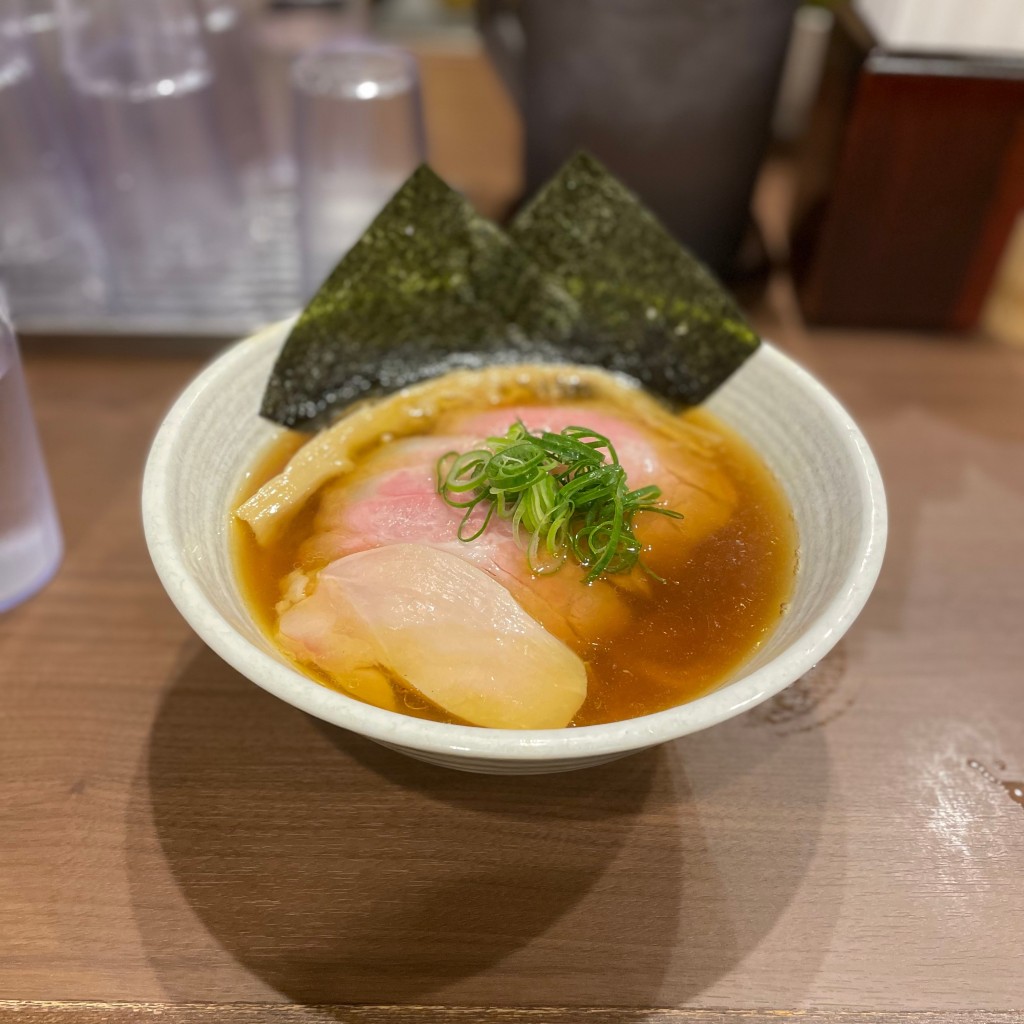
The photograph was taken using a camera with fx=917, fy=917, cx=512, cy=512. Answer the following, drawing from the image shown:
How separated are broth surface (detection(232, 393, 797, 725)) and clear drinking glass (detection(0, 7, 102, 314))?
105cm

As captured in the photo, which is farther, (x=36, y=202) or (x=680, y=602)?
(x=36, y=202)

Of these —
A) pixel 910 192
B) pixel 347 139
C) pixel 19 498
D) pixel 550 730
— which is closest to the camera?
Answer: pixel 550 730

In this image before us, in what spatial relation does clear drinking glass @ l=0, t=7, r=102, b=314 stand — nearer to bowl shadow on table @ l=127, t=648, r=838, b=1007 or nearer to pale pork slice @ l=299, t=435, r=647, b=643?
pale pork slice @ l=299, t=435, r=647, b=643

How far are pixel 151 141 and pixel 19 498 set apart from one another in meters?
0.99

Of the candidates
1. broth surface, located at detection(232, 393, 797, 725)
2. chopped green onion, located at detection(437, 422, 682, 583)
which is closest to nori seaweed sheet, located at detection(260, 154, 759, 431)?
broth surface, located at detection(232, 393, 797, 725)

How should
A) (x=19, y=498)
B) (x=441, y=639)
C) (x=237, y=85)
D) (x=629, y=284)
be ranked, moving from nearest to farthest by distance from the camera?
(x=441, y=639) → (x=19, y=498) → (x=629, y=284) → (x=237, y=85)

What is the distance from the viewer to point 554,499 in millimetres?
1094

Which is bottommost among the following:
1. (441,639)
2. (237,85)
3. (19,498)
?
(19,498)

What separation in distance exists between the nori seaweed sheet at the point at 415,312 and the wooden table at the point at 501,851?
409 mm

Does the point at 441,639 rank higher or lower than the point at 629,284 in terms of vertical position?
lower

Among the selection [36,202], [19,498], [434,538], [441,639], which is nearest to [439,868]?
[441,639]

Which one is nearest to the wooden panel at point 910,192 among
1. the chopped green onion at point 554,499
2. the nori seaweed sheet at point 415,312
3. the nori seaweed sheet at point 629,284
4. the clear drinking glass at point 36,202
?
the nori seaweed sheet at point 629,284

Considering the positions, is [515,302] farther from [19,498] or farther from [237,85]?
[237,85]

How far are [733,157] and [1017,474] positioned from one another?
865 millimetres
